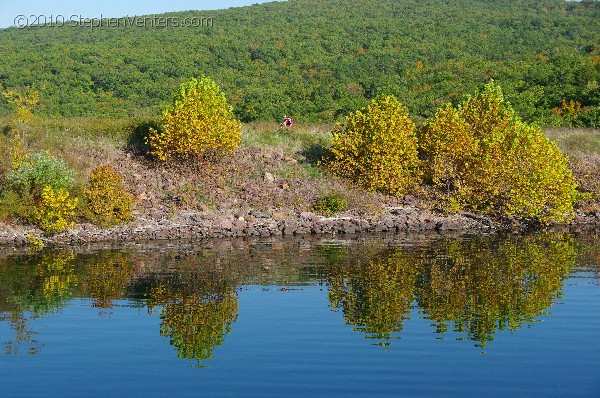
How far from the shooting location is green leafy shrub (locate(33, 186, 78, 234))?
37.8 meters

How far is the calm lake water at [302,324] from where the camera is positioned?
15.5m

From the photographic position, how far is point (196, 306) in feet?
73.9

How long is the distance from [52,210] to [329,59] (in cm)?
7456

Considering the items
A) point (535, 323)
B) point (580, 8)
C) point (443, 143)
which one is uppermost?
point (580, 8)

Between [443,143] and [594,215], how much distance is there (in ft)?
32.1

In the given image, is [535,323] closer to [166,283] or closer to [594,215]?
[166,283]

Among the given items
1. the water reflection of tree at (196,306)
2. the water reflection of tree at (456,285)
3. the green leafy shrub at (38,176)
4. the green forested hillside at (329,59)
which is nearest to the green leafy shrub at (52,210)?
the green leafy shrub at (38,176)

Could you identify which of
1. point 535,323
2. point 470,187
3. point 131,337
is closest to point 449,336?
point 535,323

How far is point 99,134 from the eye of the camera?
160 ft

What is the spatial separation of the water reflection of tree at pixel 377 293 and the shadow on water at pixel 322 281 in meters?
0.03

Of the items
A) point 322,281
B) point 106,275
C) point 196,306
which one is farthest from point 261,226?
point 196,306

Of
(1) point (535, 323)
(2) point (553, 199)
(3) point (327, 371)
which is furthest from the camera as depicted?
(2) point (553, 199)

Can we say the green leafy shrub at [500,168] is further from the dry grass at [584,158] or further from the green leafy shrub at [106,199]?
the green leafy shrub at [106,199]

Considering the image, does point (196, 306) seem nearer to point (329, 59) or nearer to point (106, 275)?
point (106, 275)
